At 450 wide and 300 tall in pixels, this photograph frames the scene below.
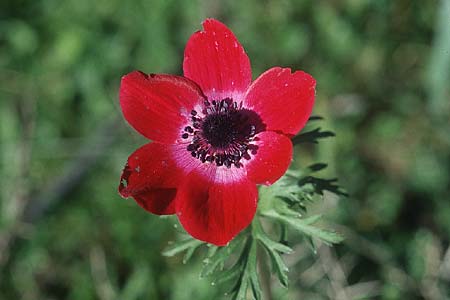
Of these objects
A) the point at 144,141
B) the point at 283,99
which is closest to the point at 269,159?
the point at 283,99

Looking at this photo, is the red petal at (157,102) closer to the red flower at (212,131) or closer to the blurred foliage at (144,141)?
the red flower at (212,131)

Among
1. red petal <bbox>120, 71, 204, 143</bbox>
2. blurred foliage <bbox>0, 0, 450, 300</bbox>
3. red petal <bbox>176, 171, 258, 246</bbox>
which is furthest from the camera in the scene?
blurred foliage <bbox>0, 0, 450, 300</bbox>

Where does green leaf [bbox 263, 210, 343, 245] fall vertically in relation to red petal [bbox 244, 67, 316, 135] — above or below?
below

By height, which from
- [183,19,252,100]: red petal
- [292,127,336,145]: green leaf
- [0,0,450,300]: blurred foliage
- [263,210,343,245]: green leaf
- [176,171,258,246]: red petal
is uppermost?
[183,19,252,100]: red petal

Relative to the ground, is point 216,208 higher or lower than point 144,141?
higher

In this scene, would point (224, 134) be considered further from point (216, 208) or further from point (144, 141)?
point (144, 141)

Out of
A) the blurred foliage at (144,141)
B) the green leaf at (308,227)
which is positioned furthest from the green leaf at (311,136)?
the blurred foliage at (144,141)

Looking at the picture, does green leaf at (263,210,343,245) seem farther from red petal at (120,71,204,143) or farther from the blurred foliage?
the blurred foliage

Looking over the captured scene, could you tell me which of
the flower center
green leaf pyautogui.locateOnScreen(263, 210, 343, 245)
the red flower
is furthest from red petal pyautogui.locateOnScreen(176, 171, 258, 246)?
green leaf pyautogui.locateOnScreen(263, 210, 343, 245)
